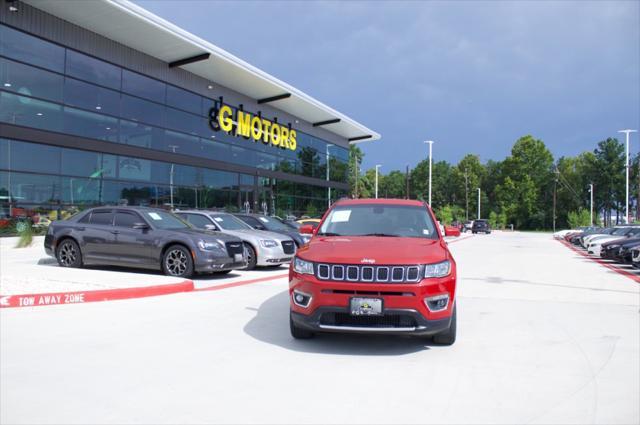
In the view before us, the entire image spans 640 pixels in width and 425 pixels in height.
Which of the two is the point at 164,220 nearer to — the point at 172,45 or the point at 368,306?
the point at 368,306

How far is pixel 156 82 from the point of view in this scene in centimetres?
2716

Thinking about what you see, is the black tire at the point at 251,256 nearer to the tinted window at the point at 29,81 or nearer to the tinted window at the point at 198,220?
the tinted window at the point at 198,220

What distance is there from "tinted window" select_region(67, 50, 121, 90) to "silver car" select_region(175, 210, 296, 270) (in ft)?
42.9

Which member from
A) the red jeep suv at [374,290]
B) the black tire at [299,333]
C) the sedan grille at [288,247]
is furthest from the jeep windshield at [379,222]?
the sedan grille at [288,247]

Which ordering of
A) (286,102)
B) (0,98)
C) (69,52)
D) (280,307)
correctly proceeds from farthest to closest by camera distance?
(286,102)
(69,52)
(0,98)
(280,307)

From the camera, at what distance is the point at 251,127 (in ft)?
113

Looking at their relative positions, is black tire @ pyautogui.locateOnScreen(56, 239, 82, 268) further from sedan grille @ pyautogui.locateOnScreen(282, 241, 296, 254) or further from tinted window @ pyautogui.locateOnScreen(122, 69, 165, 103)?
tinted window @ pyautogui.locateOnScreen(122, 69, 165, 103)

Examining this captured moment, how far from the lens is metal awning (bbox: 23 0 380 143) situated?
69.9 ft

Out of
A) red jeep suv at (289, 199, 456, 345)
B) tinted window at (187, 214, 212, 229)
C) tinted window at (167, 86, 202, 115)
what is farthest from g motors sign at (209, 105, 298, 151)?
red jeep suv at (289, 199, 456, 345)

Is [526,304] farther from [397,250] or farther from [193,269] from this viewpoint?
[193,269]

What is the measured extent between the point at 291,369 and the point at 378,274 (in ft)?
4.03

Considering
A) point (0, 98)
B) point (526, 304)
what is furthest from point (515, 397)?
point (0, 98)

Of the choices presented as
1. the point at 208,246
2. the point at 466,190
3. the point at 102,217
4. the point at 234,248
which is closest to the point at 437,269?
the point at 208,246

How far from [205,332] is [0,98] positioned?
1828cm
